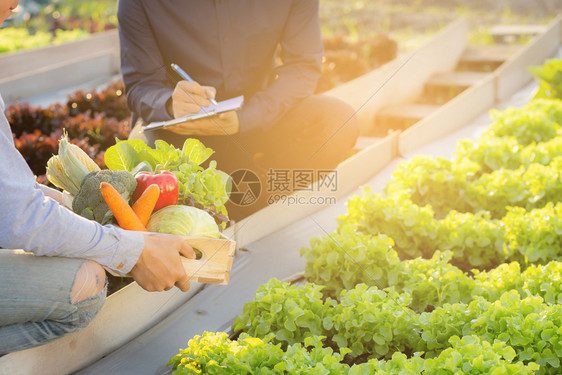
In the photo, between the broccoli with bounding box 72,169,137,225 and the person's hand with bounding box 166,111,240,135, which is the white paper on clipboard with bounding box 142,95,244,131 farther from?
the broccoli with bounding box 72,169,137,225

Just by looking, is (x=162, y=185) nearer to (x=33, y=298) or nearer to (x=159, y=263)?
(x=159, y=263)

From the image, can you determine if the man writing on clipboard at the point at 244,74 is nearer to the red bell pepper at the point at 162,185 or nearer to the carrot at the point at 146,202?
the red bell pepper at the point at 162,185

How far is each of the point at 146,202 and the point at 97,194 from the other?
6.8 inches

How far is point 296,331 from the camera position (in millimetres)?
2162

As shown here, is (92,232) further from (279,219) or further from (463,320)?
(279,219)

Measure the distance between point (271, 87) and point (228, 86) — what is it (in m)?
0.26

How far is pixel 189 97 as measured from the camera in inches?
117

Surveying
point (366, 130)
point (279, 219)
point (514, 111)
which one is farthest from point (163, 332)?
point (366, 130)

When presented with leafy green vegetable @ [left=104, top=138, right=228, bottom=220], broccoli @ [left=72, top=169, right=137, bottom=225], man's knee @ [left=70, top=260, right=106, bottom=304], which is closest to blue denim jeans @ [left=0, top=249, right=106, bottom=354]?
man's knee @ [left=70, top=260, right=106, bottom=304]

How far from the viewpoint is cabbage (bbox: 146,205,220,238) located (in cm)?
220

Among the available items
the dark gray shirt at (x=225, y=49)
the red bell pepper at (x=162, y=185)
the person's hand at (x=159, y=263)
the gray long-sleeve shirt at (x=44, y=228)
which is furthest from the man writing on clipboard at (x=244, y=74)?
the gray long-sleeve shirt at (x=44, y=228)
